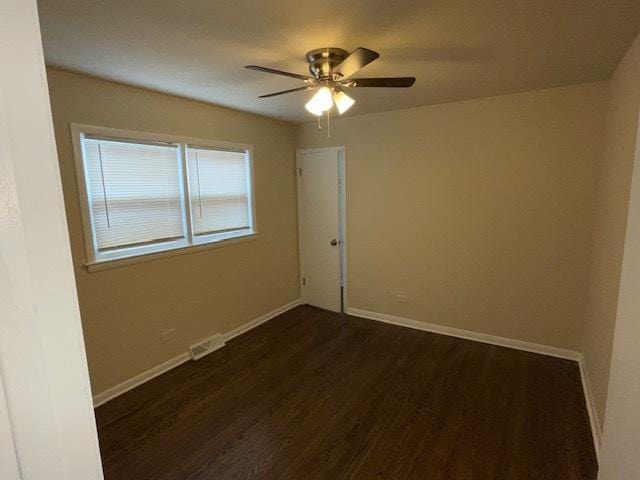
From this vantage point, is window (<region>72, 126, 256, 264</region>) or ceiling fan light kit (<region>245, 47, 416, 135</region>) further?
window (<region>72, 126, 256, 264</region>)

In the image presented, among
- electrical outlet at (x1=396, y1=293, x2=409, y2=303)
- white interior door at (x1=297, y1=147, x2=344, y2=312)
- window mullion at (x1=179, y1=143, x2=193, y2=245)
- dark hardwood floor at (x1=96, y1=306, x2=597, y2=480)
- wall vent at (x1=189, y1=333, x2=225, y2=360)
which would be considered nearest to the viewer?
dark hardwood floor at (x1=96, y1=306, x2=597, y2=480)

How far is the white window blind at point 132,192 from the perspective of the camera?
2500mm

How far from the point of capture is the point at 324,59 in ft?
6.46

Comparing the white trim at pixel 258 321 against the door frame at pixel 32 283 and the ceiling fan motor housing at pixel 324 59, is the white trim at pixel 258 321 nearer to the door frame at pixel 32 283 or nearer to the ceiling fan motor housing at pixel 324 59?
the ceiling fan motor housing at pixel 324 59

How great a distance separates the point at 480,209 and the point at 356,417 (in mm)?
2253

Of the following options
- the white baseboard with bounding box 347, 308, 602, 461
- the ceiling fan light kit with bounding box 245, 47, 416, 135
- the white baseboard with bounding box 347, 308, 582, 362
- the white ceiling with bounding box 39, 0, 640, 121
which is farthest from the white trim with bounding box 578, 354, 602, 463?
the ceiling fan light kit with bounding box 245, 47, 416, 135

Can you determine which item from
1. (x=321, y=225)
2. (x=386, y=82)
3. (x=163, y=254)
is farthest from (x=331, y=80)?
(x=321, y=225)

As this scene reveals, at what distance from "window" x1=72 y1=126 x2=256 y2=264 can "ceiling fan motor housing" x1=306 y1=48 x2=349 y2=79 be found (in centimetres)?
161

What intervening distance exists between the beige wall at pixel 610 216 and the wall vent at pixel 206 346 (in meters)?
3.15

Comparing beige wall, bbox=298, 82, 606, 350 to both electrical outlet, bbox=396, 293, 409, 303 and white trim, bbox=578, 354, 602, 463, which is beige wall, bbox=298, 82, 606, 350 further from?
white trim, bbox=578, 354, 602, 463

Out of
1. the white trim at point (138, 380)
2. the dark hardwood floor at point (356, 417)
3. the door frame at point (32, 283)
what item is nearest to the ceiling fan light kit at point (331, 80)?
the door frame at point (32, 283)

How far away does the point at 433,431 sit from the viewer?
222cm

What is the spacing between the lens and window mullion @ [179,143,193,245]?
3077 millimetres

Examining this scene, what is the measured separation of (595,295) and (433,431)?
164 centimetres
